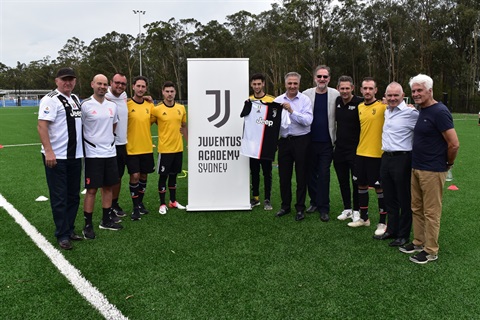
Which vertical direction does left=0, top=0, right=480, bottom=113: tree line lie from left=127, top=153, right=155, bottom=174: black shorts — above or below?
above

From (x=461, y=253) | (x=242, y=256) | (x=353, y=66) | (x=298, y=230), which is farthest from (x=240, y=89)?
(x=353, y=66)

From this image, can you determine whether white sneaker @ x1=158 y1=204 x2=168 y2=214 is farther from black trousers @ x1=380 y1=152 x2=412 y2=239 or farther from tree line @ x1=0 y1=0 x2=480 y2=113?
tree line @ x1=0 y1=0 x2=480 y2=113

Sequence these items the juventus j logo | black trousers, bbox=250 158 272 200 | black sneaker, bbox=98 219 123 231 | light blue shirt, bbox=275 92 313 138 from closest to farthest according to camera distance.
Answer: black sneaker, bbox=98 219 123 231, light blue shirt, bbox=275 92 313 138, the juventus j logo, black trousers, bbox=250 158 272 200

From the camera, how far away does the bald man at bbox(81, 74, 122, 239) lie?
4312 mm

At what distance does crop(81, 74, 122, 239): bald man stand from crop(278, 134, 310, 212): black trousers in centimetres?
224

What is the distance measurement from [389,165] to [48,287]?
3.53m

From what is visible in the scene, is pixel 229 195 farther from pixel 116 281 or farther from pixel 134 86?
pixel 116 281

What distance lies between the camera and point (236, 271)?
3.59 metres

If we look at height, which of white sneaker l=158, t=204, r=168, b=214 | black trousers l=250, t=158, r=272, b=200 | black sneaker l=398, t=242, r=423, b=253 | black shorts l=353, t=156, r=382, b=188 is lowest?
black sneaker l=398, t=242, r=423, b=253

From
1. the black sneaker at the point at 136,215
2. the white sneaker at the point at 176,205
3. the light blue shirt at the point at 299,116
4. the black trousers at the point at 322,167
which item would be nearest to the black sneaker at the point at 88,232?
the black sneaker at the point at 136,215

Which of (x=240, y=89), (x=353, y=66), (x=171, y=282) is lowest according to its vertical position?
(x=171, y=282)

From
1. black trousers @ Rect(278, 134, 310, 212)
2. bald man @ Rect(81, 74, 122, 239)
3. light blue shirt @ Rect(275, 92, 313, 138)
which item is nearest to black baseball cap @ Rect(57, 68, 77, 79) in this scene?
bald man @ Rect(81, 74, 122, 239)

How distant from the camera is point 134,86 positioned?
5.20 metres

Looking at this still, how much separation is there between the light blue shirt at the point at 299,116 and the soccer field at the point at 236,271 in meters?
1.20
